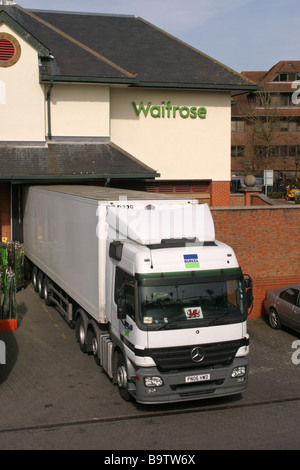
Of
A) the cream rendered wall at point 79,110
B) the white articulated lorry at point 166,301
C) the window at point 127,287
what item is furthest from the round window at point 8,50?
the window at point 127,287

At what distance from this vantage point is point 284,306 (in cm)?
1384

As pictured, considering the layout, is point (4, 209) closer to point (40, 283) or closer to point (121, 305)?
point (40, 283)

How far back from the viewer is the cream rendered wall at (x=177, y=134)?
21.6 metres

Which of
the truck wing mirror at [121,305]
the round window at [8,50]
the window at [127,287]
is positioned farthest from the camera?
the round window at [8,50]

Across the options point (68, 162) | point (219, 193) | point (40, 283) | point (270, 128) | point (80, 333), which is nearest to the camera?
point (80, 333)

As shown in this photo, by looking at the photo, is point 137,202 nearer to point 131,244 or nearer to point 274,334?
point 131,244

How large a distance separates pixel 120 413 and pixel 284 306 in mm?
6312

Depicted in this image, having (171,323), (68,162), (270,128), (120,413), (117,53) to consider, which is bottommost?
→ (120,413)

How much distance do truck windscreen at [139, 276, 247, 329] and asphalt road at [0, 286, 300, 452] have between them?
158 cm

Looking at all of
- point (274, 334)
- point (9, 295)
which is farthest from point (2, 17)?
point (274, 334)

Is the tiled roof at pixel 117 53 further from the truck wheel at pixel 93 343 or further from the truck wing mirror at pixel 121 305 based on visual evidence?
the truck wing mirror at pixel 121 305

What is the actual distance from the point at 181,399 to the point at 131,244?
2.61 metres

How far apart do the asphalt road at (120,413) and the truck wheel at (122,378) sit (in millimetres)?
167

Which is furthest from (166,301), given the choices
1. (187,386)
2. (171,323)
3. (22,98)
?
(22,98)
